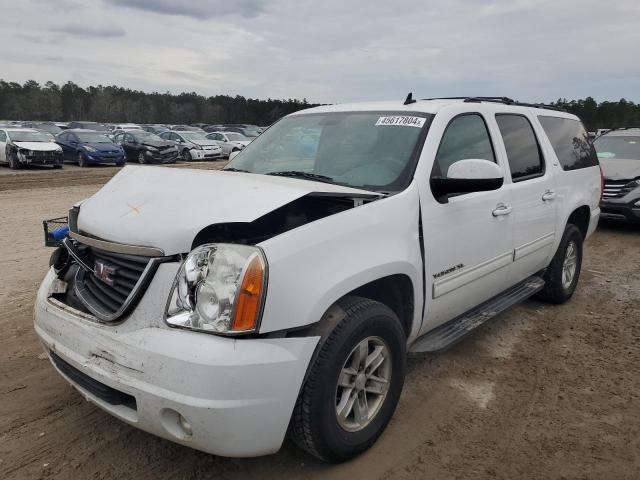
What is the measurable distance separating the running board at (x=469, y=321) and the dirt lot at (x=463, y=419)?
15.4 inches

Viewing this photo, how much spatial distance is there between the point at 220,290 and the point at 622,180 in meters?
9.18

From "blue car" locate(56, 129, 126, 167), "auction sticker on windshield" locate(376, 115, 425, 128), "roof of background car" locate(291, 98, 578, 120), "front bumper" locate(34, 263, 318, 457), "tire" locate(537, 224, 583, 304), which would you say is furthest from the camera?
"blue car" locate(56, 129, 126, 167)

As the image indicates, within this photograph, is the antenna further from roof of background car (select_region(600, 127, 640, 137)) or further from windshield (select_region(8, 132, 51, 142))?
windshield (select_region(8, 132, 51, 142))

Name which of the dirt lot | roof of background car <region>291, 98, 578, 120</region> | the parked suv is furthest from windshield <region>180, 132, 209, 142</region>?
roof of background car <region>291, 98, 578, 120</region>

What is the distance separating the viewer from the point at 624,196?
9117mm

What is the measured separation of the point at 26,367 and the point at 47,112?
96.1 m

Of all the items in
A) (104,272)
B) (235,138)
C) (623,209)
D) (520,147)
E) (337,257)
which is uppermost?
(520,147)

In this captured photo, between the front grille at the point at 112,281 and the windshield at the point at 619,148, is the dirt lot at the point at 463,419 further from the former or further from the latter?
the windshield at the point at 619,148

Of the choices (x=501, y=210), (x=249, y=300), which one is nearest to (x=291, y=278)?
(x=249, y=300)

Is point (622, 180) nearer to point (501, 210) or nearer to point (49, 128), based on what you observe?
point (501, 210)

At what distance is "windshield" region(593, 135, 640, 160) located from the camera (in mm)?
10219

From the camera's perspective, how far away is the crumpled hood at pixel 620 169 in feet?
30.6

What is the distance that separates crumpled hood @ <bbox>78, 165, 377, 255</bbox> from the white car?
18.5 meters

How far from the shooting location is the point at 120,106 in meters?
93.4
